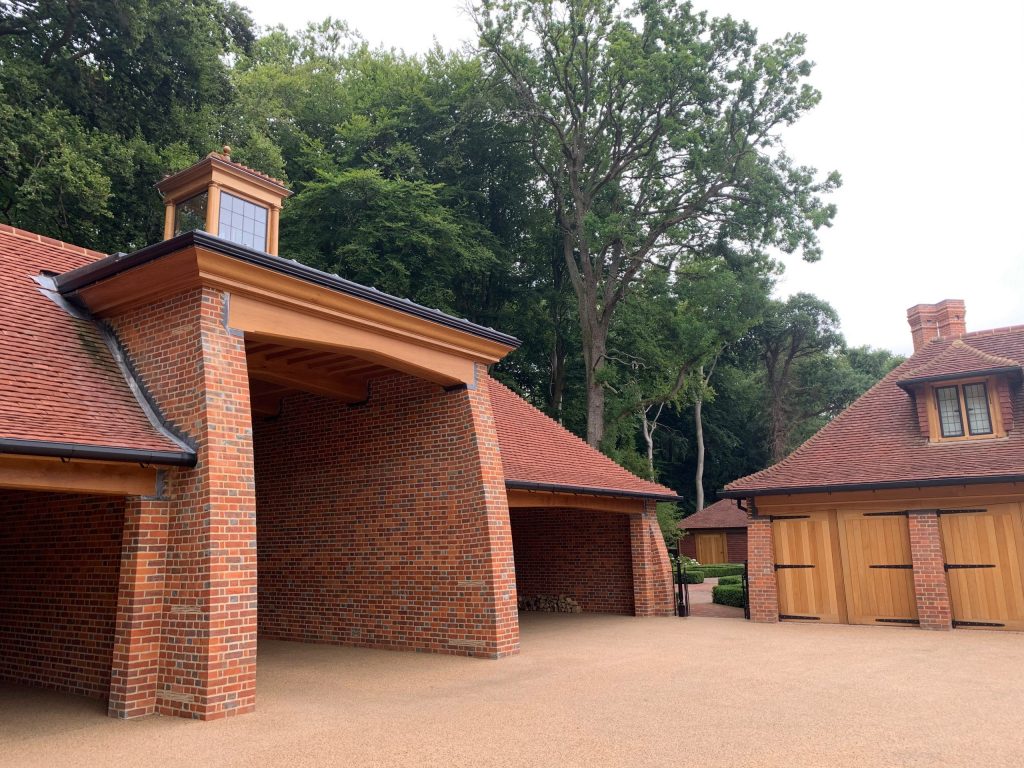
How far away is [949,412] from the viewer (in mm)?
13641

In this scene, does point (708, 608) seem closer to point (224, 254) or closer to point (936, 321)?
point (936, 321)

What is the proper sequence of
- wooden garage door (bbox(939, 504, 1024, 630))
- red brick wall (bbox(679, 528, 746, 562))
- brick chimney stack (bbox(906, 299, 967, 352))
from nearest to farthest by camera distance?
wooden garage door (bbox(939, 504, 1024, 630)), brick chimney stack (bbox(906, 299, 967, 352)), red brick wall (bbox(679, 528, 746, 562))

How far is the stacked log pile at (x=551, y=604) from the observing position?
51.2 feet

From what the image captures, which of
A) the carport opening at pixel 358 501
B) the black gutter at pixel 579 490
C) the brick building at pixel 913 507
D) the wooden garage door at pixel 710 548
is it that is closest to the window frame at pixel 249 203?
the carport opening at pixel 358 501

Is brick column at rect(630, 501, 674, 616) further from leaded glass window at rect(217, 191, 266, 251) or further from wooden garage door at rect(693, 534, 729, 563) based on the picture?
wooden garage door at rect(693, 534, 729, 563)

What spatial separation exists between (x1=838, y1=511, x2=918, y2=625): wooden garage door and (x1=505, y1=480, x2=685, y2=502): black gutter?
→ 359 cm

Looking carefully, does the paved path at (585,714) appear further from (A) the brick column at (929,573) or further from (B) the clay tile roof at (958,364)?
(B) the clay tile roof at (958,364)

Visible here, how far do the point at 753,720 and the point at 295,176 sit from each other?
24323mm

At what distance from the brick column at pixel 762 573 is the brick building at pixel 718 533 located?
722 inches

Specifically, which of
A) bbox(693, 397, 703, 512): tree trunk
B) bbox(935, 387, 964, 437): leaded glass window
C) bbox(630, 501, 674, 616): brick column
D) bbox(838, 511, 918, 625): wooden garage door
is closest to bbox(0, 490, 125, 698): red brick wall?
bbox(630, 501, 674, 616): brick column

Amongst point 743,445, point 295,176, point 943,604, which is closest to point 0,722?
point 943,604

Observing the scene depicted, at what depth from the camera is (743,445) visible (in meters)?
44.0

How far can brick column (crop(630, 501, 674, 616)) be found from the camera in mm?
14867

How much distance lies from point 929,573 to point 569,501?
6362mm
